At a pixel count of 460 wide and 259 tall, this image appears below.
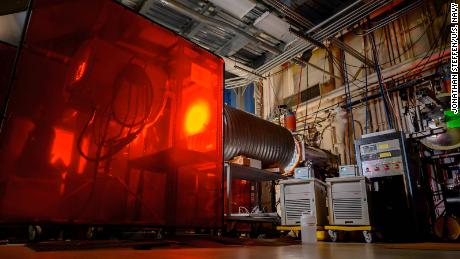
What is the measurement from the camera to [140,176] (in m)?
→ 1.64

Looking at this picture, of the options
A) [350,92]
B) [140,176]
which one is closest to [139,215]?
[140,176]

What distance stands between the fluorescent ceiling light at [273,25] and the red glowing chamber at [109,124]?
1979 mm

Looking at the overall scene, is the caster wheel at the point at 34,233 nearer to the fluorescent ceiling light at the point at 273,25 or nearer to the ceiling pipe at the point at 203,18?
the ceiling pipe at the point at 203,18

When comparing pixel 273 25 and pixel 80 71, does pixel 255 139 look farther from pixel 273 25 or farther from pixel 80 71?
pixel 80 71

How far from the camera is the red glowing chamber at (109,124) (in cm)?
126

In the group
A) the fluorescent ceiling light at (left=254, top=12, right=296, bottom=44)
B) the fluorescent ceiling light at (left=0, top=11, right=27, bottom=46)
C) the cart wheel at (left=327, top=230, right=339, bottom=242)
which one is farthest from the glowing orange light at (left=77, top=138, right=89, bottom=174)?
the fluorescent ceiling light at (left=254, top=12, right=296, bottom=44)

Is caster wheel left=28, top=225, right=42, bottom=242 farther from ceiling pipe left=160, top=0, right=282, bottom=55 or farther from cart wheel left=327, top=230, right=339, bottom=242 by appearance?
ceiling pipe left=160, top=0, right=282, bottom=55

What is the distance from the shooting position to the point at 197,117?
186cm

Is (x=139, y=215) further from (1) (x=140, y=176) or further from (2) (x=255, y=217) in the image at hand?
(2) (x=255, y=217)

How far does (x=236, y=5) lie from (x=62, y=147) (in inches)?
103

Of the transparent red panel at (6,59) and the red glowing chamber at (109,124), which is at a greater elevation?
the transparent red panel at (6,59)

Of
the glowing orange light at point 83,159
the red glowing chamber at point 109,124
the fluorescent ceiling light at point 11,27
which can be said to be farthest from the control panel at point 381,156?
the fluorescent ceiling light at point 11,27

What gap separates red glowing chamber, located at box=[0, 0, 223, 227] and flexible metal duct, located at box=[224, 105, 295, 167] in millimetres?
956

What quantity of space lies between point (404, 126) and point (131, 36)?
3372 millimetres
